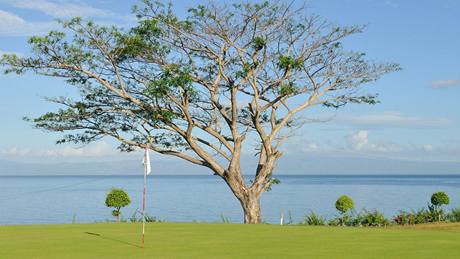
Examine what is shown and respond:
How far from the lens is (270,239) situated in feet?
52.1

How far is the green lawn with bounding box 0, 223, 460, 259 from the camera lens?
512 inches

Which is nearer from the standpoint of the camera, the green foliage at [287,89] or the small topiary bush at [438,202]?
the green foliage at [287,89]

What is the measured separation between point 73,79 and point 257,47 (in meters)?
8.12

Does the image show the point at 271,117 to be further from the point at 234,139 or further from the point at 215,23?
the point at 215,23

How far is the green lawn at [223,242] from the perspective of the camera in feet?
42.7

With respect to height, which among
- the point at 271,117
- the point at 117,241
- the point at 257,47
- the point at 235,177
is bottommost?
the point at 117,241

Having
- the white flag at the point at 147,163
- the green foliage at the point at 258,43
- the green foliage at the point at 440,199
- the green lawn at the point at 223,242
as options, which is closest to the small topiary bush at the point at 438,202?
the green foliage at the point at 440,199

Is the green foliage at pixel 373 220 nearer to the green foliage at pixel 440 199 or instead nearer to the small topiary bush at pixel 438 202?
the small topiary bush at pixel 438 202

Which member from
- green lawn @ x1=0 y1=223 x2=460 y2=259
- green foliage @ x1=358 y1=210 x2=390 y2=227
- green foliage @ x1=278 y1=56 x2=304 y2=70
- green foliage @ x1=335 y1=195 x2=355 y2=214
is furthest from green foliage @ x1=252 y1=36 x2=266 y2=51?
green lawn @ x1=0 y1=223 x2=460 y2=259

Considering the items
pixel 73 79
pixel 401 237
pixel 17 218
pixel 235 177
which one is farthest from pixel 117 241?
pixel 17 218

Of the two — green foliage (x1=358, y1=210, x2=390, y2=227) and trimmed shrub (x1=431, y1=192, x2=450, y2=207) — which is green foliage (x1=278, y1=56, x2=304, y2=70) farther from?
trimmed shrub (x1=431, y1=192, x2=450, y2=207)

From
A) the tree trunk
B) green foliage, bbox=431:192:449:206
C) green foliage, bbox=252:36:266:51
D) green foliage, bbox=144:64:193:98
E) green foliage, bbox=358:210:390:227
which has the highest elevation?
green foliage, bbox=252:36:266:51

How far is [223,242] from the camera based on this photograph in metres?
15.0

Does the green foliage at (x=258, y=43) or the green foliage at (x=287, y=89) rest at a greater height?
the green foliage at (x=258, y=43)
